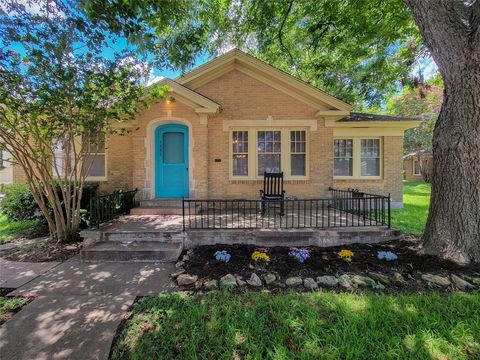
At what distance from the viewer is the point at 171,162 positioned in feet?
26.6

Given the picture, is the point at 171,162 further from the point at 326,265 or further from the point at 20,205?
the point at 326,265

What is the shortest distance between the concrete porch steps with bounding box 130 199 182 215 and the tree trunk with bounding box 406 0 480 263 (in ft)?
20.5

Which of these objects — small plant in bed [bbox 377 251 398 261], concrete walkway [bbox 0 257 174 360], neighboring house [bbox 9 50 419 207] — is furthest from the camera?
neighboring house [bbox 9 50 419 207]

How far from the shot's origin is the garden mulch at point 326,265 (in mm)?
3932

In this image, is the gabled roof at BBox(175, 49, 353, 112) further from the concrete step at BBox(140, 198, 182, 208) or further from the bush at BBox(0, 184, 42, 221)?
the bush at BBox(0, 184, 42, 221)

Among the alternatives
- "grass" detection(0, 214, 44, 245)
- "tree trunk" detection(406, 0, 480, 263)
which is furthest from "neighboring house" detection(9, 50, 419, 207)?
"tree trunk" detection(406, 0, 480, 263)

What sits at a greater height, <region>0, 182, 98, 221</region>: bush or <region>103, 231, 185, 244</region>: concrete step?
<region>0, 182, 98, 221</region>: bush

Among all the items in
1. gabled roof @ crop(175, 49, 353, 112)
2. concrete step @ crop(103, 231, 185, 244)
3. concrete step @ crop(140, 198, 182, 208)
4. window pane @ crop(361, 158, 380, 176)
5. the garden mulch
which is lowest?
the garden mulch

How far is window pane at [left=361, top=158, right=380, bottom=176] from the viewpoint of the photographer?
10.5 metres

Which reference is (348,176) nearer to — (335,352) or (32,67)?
(335,352)

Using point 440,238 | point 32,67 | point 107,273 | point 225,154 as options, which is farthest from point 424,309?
point 32,67

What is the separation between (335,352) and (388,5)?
33.0 ft

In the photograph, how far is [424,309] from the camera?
9.53 feet

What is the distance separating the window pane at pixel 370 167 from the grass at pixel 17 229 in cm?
1214
